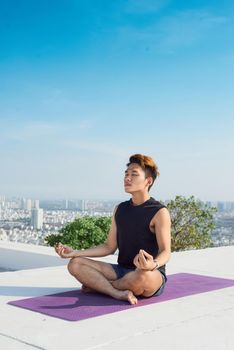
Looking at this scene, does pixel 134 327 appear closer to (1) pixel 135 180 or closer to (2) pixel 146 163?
(1) pixel 135 180

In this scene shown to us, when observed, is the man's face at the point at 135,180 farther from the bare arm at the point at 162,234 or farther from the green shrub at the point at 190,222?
the green shrub at the point at 190,222

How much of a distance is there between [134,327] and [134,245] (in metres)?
0.94

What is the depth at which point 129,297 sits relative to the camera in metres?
3.77

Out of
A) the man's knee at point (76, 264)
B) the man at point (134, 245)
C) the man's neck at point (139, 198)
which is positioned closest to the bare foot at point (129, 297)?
the man at point (134, 245)

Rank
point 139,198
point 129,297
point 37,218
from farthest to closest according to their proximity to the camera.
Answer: point 37,218 → point 139,198 → point 129,297

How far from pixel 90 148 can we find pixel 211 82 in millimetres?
A: 5192

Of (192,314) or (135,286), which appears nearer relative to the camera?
(192,314)


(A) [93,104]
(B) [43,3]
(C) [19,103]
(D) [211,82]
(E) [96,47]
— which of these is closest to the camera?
(B) [43,3]

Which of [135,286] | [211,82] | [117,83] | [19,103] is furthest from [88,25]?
[135,286]

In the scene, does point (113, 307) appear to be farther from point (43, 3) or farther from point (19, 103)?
point (19, 103)

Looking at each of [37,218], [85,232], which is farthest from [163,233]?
[37,218]

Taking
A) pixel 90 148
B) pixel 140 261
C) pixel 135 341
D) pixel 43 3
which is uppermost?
pixel 43 3

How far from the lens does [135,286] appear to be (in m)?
3.81

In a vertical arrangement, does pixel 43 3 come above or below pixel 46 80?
above
